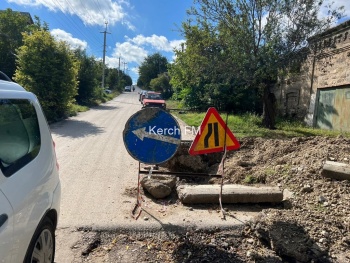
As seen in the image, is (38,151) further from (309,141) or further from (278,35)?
(278,35)

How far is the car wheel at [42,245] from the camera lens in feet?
7.29

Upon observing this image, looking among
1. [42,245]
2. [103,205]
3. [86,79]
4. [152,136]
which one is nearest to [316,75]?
[152,136]

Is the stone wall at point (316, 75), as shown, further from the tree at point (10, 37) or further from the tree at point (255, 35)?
the tree at point (10, 37)


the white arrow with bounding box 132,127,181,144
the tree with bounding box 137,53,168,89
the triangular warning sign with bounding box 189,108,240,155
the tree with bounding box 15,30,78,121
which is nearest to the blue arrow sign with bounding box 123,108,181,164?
the white arrow with bounding box 132,127,181,144

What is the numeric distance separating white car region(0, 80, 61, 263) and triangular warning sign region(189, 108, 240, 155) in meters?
2.04

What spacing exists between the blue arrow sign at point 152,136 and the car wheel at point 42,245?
167 cm

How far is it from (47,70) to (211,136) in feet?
41.7

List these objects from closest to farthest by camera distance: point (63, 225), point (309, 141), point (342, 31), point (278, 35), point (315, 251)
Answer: point (315, 251)
point (63, 225)
point (309, 141)
point (278, 35)
point (342, 31)

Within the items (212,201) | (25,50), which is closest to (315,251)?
(212,201)

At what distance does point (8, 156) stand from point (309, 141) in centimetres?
677

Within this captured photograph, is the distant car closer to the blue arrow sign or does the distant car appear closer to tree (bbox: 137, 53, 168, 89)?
the blue arrow sign

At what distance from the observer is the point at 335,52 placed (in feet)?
41.9

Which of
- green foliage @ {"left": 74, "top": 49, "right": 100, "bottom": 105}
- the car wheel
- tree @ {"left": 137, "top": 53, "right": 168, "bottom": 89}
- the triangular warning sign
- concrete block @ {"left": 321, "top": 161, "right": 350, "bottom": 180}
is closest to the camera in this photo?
the car wheel

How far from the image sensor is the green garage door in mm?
12078
